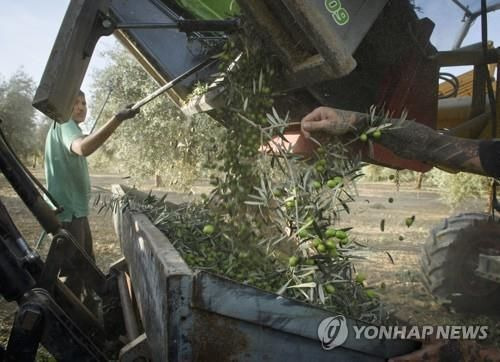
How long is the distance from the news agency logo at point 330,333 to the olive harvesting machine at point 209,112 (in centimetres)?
2

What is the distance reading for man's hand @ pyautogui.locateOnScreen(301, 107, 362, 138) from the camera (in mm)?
2232

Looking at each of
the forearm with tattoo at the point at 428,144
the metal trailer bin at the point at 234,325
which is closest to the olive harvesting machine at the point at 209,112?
the metal trailer bin at the point at 234,325

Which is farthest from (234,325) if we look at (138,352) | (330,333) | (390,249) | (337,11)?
(390,249)

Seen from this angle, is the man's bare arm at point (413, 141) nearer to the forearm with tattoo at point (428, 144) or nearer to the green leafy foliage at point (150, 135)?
the forearm with tattoo at point (428, 144)

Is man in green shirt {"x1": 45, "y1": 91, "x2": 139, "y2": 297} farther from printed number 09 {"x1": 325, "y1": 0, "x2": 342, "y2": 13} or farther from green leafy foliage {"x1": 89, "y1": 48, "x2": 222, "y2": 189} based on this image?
green leafy foliage {"x1": 89, "y1": 48, "x2": 222, "y2": 189}

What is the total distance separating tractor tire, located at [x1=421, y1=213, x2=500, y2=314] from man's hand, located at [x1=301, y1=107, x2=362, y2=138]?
2.96m

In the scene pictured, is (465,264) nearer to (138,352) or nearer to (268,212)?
(268,212)

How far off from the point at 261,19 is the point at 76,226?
2845 millimetres

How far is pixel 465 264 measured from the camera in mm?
4562

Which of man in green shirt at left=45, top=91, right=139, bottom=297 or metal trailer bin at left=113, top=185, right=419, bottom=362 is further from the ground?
man in green shirt at left=45, top=91, right=139, bottom=297

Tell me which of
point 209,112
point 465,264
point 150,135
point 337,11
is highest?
point 150,135

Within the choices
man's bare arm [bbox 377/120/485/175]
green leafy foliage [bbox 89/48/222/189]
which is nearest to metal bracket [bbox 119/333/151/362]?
man's bare arm [bbox 377/120/485/175]

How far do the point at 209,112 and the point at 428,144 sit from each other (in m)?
1.66

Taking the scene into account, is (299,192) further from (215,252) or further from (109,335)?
(109,335)
